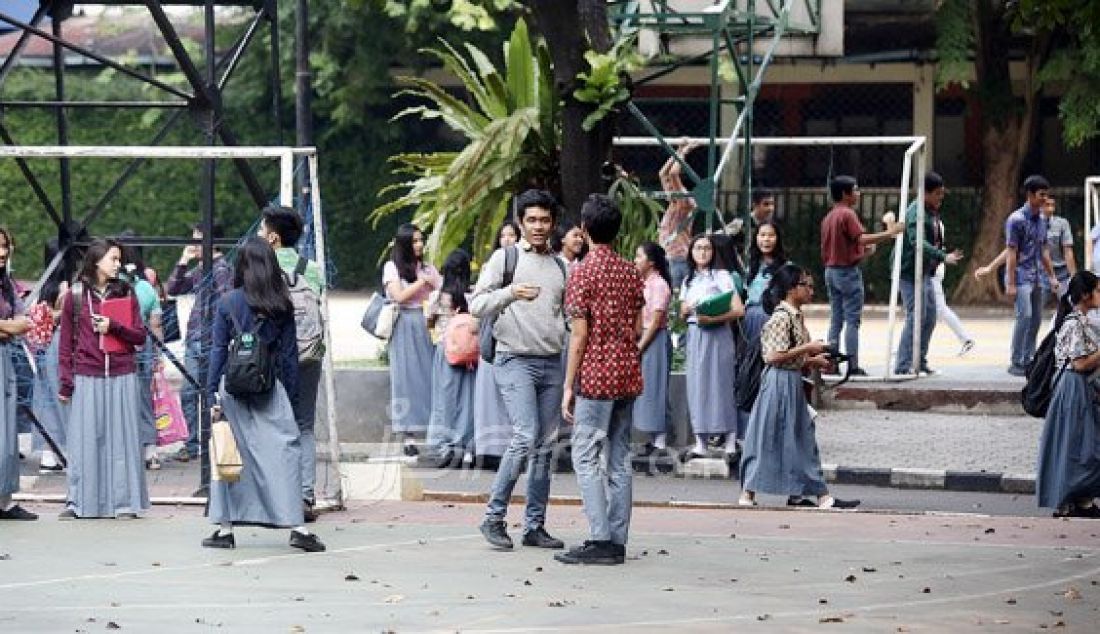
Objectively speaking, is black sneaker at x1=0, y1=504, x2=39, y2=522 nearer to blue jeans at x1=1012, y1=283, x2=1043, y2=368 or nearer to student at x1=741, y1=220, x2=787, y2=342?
student at x1=741, y1=220, x2=787, y2=342

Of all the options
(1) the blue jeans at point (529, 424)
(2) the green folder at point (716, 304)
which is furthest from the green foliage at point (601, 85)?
(1) the blue jeans at point (529, 424)

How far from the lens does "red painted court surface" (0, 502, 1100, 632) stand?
11.0m

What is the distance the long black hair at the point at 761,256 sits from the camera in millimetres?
18344

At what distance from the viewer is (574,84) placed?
18.1 m

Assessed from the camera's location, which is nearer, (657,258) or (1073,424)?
(1073,424)

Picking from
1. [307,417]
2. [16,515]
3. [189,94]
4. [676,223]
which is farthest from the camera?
[676,223]

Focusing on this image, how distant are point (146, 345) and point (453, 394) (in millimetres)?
2367

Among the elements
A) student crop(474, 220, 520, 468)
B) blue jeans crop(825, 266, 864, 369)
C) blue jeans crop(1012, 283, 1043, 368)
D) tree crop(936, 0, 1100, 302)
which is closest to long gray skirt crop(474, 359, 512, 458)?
student crop(474, 220, 520, 468)

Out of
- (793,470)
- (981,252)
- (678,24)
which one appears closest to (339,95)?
(981,252)

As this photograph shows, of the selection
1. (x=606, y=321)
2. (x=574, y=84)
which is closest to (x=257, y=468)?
(x=606, y=321)

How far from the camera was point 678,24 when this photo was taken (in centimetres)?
1972

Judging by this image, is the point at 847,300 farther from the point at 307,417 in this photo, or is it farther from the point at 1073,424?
the point at 307,417

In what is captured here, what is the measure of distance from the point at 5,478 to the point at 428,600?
14.0 ft

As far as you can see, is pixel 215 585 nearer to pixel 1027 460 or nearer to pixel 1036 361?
pixel 1036 361
